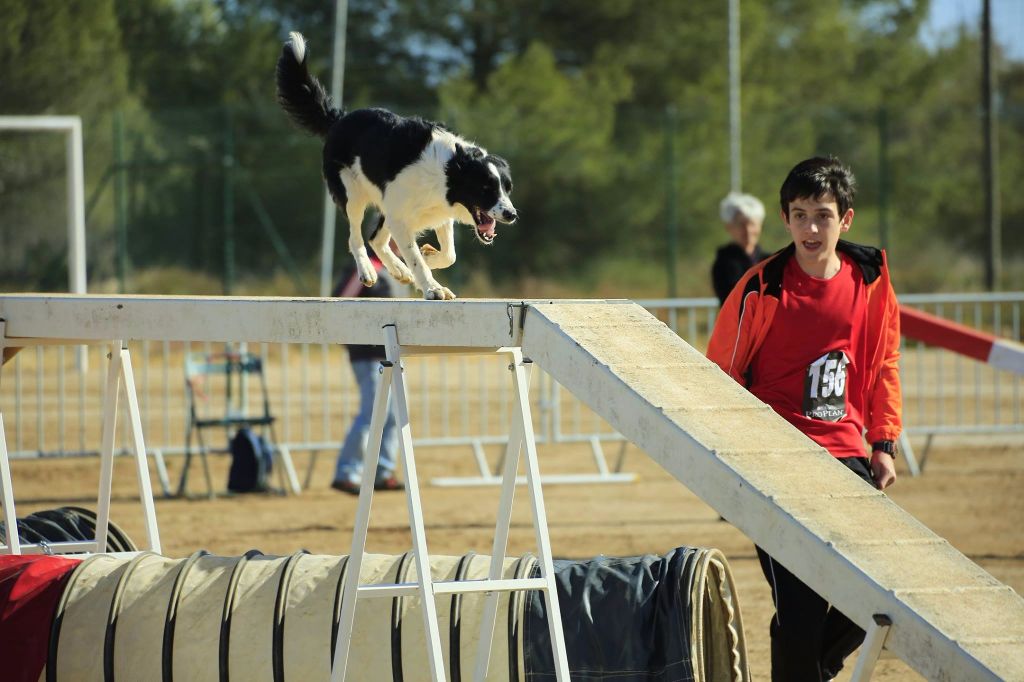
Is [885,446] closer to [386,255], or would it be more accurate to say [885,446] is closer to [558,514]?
[386,255]

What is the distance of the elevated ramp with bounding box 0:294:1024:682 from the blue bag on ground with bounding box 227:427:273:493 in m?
5.73

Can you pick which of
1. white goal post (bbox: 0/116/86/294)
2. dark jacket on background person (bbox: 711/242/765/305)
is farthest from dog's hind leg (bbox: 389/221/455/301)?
white goal post (bbox: 0/116/86/294)

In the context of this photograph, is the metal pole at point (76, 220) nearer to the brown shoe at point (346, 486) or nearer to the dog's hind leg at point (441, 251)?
the brown shoe at point (346, 486)

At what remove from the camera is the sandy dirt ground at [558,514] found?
26.3 ft

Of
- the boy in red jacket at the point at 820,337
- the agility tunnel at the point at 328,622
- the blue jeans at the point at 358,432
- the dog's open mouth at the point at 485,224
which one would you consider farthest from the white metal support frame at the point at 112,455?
the blue jeans at the point at 358,432

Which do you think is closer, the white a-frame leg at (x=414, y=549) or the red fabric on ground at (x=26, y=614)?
the white a-frame leg at (x=414, y=549)

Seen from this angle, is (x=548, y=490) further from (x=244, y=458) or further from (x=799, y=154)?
(x=799, y=154)

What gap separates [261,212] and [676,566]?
1956 centimetres

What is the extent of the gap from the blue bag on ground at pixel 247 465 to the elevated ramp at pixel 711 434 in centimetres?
573

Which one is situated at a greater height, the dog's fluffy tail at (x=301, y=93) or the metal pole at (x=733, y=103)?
the metal pole at (x=733, y=103)

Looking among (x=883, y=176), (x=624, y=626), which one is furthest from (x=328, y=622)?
(x=883, y=176)

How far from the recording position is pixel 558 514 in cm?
938

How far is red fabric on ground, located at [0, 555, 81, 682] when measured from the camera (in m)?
4.52

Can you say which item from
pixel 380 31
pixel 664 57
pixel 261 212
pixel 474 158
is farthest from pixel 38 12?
pixel 474 158
